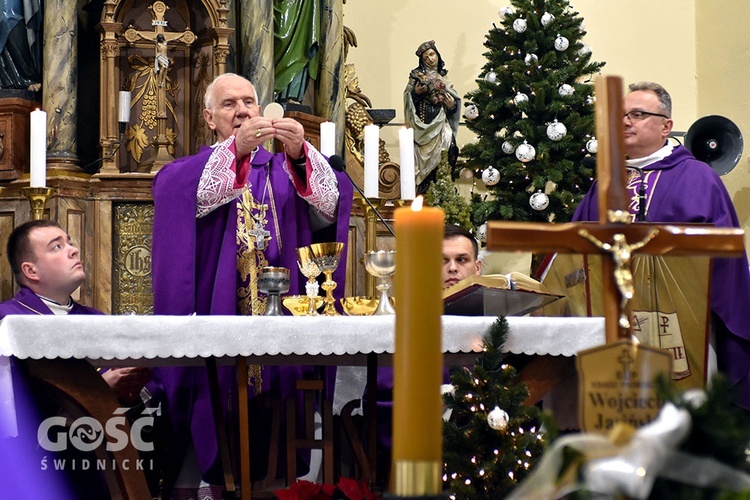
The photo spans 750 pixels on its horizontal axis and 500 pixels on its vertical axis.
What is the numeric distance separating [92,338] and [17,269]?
5.65 ft

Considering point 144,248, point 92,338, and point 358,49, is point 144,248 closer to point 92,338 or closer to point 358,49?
point 358,49

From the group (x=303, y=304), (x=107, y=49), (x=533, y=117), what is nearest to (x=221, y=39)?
(x=107, y=49)

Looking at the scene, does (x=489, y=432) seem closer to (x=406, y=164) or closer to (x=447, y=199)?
(x=406, y=164)

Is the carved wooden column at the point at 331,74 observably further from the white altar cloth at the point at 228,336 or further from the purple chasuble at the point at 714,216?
the white altar cloth at the point at 228,336

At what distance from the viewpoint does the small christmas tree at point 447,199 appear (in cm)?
797

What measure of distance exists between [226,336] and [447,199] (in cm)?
523

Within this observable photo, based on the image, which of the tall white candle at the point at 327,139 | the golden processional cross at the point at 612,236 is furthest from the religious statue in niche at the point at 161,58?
the golden processional cross at the point at 612,236

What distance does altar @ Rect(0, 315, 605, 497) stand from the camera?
287cm

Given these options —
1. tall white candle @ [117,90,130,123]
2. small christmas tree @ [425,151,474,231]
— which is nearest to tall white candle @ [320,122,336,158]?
tall white candle @ [117,90,130,123]

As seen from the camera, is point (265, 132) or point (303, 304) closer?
point (303, 304)

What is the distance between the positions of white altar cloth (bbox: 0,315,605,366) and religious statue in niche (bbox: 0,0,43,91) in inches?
170

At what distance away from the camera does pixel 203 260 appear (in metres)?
4.15

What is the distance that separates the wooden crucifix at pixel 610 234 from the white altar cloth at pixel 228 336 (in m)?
1.58

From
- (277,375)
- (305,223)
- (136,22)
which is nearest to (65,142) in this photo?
(136,22)
